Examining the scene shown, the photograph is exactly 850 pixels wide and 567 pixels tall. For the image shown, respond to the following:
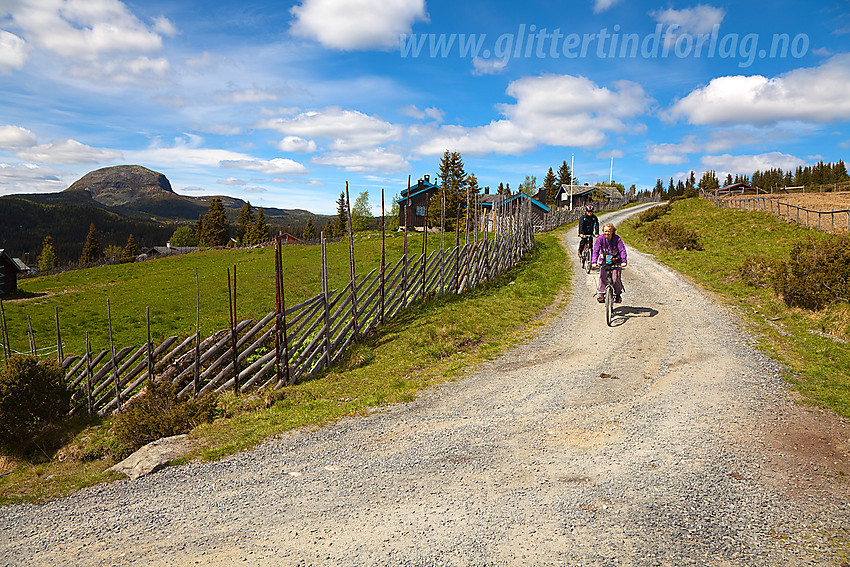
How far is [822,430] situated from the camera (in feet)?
19.2

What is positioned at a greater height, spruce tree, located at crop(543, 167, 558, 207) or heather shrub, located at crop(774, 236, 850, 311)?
spruce tree, located at crop(543, 167, 558, 207)

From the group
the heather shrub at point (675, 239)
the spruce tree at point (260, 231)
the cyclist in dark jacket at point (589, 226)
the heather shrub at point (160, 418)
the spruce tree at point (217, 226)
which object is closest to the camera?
the heather shrub at point (160, 418)

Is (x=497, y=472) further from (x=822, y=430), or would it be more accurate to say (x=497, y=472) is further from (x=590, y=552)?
(x=822, y=430)

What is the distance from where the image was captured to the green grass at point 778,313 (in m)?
7.55

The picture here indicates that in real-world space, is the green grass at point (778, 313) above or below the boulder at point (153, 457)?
above

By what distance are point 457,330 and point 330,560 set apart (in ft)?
24.1

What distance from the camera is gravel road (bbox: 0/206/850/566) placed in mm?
3934

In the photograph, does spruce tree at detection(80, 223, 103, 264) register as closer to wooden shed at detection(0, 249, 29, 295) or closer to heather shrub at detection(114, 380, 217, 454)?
wooden shed at detection(0, 249, 29, 295)

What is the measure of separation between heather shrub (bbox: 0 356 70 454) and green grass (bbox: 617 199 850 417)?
46.2 feet

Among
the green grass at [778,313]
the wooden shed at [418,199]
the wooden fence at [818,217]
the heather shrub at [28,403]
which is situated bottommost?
the heather shrub at [28,403]

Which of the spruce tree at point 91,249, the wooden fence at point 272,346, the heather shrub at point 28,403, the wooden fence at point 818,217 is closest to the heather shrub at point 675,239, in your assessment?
the wooden fence at point 818,217

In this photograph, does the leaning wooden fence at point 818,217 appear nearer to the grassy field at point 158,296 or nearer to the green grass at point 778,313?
the green grass at point 778,313

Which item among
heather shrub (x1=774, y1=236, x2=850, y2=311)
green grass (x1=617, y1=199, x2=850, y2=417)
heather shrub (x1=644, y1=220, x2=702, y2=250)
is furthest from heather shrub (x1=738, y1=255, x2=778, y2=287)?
heather shrub (x1=644, y1=220, x2=702, y2=250)

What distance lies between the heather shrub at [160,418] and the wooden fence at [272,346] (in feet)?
3.63
